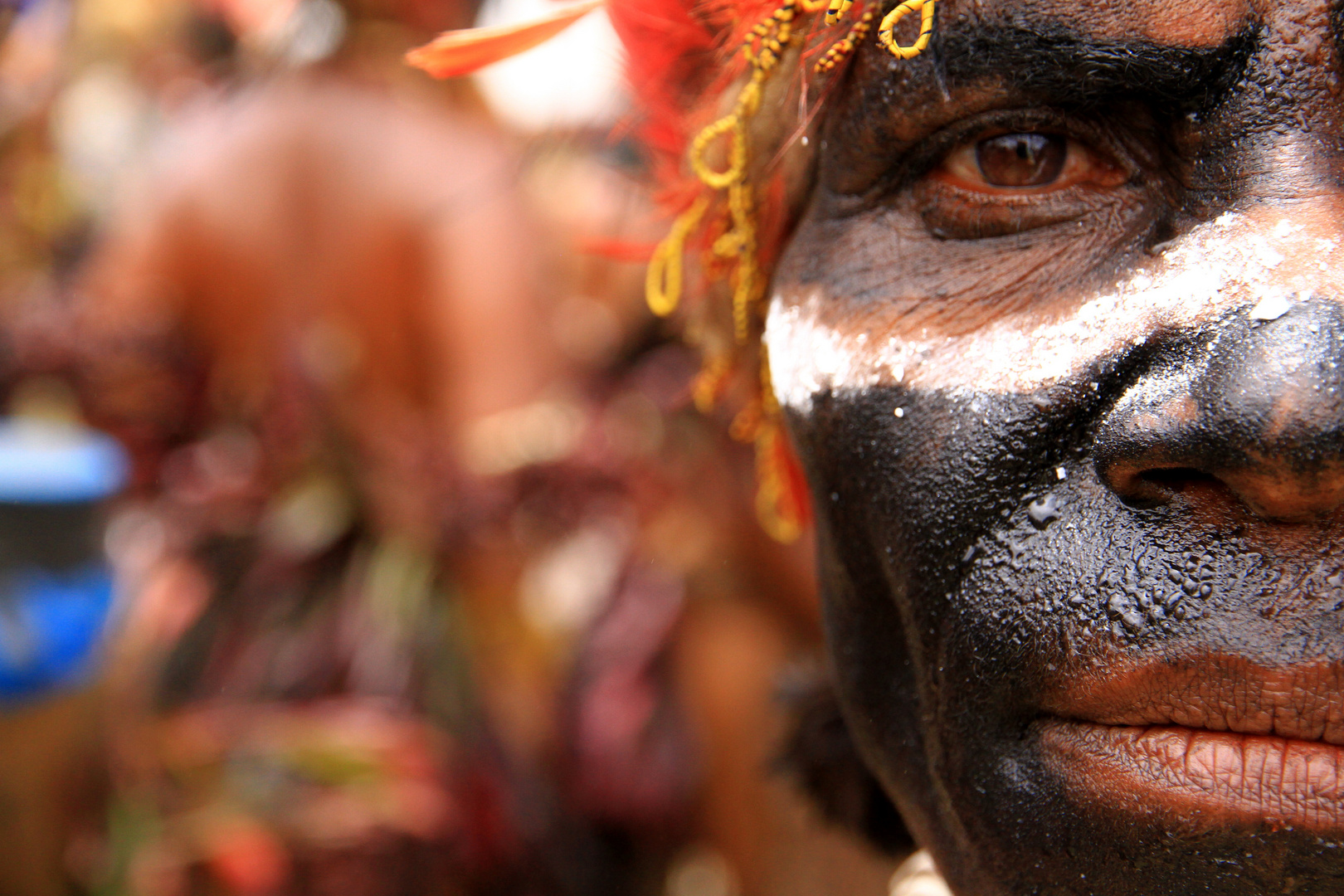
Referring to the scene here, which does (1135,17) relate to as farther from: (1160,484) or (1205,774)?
(1205,774)

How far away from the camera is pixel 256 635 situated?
342cm

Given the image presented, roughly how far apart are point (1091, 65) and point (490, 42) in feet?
2.45

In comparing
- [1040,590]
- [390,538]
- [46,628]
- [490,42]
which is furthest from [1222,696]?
[390,538]

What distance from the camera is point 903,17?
1133 mm

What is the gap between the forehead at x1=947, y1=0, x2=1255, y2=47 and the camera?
3.30 feet

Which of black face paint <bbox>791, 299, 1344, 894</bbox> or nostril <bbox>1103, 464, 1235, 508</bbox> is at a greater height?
nostril <bbox>1103, 464, 1235, 508</bbox>

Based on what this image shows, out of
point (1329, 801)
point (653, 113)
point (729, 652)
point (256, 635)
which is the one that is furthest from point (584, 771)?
point (1329, 801)

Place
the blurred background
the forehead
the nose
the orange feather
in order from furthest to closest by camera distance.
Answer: the blurred background → the orange feather → the forehead → the nose

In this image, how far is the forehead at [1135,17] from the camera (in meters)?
1.01

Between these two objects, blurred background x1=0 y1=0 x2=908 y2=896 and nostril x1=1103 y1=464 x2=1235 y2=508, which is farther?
blurred background x1=0 y1=0 x2=908 y2=896

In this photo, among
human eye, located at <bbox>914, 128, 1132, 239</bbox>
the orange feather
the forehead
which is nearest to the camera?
the forehead

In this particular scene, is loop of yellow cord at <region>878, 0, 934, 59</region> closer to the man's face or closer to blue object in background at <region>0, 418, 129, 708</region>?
the man's face

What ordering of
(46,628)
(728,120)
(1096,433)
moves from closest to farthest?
(1096,433), (728,120), (46,628)

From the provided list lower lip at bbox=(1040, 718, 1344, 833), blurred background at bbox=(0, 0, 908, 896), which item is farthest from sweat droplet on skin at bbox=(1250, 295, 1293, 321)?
blurred background at bbox=(0, 0, 908, 896)
